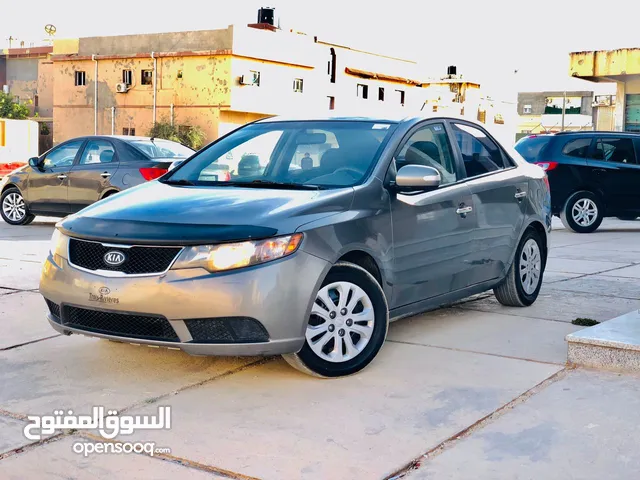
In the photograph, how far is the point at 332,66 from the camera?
58.9 meters

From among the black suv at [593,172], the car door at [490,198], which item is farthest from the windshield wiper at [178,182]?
the black suv at [593,172]

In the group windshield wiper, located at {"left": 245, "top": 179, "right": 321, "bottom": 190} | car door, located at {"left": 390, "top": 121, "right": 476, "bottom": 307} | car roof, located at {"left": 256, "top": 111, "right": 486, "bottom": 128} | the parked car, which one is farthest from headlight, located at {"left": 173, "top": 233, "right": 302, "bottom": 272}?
the parked car

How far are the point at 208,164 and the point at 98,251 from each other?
1.56 metres

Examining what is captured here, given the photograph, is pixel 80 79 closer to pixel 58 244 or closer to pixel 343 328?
pixel 58 244

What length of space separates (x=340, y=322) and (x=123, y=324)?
47.5 inches

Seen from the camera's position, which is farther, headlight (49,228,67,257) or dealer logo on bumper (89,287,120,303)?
headlight (49,228,67,257)

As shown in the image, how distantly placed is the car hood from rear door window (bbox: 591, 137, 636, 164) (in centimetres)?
1168

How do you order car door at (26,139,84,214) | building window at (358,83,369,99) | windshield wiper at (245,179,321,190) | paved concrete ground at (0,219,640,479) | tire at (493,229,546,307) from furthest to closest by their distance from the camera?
building window at (358,83,369,99), car door at (26,139,84,214), tire at (493,229,546,307), windshield wiper at (245,179,321,190), paved concrete ground at (0,219,640,479)

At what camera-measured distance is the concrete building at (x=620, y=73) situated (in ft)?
93.0

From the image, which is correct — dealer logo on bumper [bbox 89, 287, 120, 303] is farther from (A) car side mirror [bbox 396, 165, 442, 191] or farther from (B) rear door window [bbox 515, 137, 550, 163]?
(B) rear door window [bbox 515, 137, 550, 163]

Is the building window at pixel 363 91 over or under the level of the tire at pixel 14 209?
over

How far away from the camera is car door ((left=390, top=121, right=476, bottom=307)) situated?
6.02 m

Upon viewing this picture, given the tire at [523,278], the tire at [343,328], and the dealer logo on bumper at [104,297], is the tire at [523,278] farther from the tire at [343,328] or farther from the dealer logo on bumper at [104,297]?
the dealer logo on bumper at [104,297]

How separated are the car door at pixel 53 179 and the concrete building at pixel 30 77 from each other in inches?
1976
